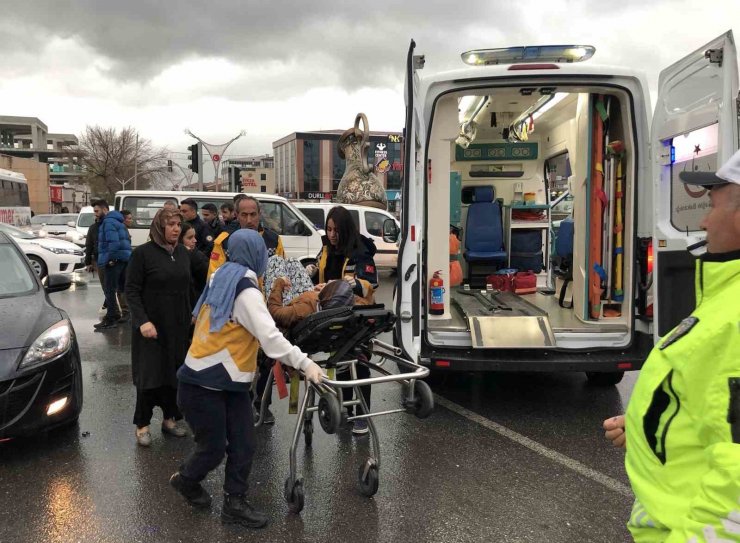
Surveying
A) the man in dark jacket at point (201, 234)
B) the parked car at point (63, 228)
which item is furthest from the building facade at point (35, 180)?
the man in dark jacket at point (201, 234)

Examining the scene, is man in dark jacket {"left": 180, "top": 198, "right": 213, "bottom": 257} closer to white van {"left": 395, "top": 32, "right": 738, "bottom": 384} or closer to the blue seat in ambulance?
white van {"left": 395, "top": 32, "right": 738, "bottom": 384}

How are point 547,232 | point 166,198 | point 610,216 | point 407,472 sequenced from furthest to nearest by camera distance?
1. point 166,198
2. point 547,232
3. point 610,216
4. point 407,472

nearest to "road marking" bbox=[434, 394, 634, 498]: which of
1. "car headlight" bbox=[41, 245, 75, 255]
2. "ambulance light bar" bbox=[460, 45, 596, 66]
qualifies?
"ambulance light bar" bbox=[460, 45, 596, 66]

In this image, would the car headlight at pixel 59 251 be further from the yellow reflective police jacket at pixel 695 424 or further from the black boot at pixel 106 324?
the yellow reflective police jacket at pixel 695 424

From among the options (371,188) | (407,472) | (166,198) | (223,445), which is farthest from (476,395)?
(371,188)

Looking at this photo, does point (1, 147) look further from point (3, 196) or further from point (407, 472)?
point (407, 472)

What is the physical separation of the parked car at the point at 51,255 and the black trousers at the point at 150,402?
1006 cm

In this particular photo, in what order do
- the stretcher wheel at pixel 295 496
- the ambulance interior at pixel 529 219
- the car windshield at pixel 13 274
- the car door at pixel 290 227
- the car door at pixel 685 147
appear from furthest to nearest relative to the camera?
the car door at pixel 290 227, the ambulance interior at pixel 529 219, the car windshield at pixel 13 274, the car door at pixel 685 147, the stretcher wheel at pixel 295 496

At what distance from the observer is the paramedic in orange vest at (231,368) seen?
2963 millimetres

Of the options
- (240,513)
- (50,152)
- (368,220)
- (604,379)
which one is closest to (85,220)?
(368,220)

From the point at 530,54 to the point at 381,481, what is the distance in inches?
135

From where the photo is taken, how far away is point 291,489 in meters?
3.20

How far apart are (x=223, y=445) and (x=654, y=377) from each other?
244 centimetres

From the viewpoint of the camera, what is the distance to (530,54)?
468cm
